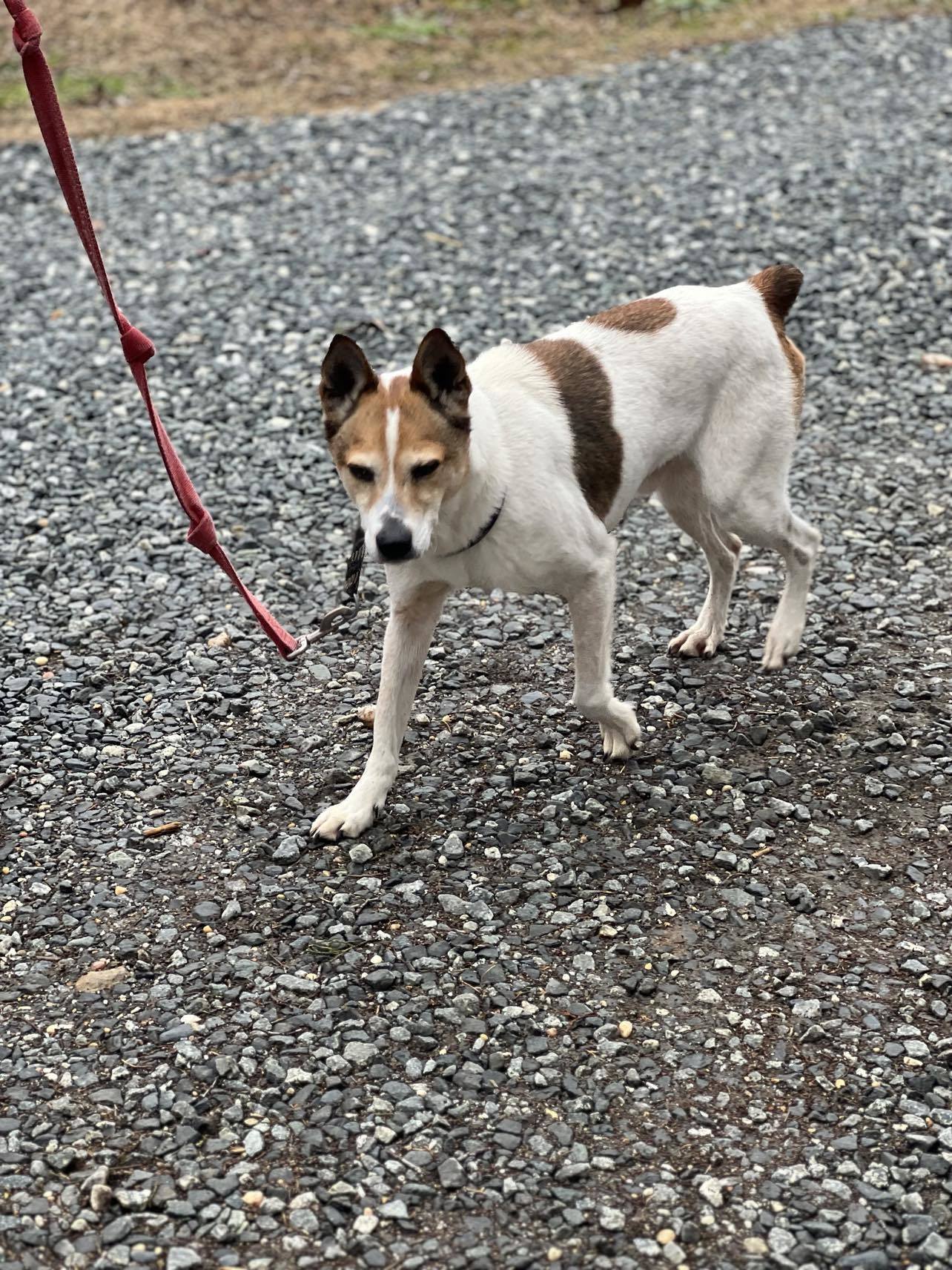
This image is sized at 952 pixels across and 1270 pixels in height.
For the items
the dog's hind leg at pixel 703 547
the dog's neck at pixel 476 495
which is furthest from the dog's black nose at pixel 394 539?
the dog's hind leg at pixel 703 547

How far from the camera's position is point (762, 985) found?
12.9 feet

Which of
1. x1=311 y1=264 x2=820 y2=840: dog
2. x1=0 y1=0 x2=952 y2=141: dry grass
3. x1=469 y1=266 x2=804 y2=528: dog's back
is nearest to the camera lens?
x1=311 y1=264 x2=820 y2=840: dog

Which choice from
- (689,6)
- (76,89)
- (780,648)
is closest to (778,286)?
(780,648)

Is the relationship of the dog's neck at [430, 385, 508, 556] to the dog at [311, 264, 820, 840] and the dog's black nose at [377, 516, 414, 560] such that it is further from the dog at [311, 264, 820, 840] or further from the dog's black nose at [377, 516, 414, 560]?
the dog's black nose at [377, 516, 414, 560]

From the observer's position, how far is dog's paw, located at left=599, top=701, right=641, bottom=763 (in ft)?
15.7

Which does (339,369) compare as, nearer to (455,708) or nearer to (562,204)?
(455,708)

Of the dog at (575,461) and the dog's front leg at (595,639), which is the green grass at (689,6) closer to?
the dog at (575,461)

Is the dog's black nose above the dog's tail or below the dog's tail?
below

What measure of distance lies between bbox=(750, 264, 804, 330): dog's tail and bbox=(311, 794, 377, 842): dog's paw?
7.20 feet

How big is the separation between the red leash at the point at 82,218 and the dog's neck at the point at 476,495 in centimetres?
84

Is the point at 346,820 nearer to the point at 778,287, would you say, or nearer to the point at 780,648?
the point at 780,648

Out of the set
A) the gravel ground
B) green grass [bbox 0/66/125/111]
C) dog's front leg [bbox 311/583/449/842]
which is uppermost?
green grass [bbox 0/66/125/111]

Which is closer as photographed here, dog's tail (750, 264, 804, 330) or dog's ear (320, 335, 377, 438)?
dog's ear (320, 335, 377, 438)

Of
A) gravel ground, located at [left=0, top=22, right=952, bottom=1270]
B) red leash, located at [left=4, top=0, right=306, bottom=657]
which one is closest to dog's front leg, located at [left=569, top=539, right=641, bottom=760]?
gravel ground, located at [left=0, top=22, right=952, bottom=1270]
